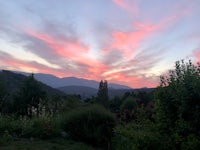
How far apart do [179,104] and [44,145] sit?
527cm

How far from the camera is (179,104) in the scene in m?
4.48

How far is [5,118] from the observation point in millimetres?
10688

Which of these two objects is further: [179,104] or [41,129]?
[41,129]

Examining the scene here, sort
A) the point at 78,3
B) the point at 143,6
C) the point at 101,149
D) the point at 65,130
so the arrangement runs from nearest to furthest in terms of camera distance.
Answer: the point at 101,149, the point at 65,130, the point at 143,6, the point at 78,3

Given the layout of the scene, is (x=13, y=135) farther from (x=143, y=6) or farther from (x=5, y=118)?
(x=143, y=6)

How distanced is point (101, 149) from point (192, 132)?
5409 millimetres

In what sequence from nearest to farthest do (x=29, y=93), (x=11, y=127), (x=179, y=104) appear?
1. (x=179, y=104)
2. (x=11, y=127)
3. (x=29, y=93)

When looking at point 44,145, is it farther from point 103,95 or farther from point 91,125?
point 103,95

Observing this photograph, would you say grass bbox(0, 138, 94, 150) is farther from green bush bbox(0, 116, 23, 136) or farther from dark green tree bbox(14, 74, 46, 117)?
dark green tree bbox(14, 74, 46, 117)

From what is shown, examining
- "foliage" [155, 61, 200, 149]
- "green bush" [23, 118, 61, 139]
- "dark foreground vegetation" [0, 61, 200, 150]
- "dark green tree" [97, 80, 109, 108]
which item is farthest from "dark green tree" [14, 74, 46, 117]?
"foliage" [155, 61, 200, 149]

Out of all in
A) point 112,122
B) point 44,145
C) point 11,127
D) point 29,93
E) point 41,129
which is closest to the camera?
point 44,145

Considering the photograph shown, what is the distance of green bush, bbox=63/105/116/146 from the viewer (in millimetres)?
9680

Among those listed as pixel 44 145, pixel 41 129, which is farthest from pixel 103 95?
pixel 44 145

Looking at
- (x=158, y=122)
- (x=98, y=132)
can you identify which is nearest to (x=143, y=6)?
(x=98, y=132)
